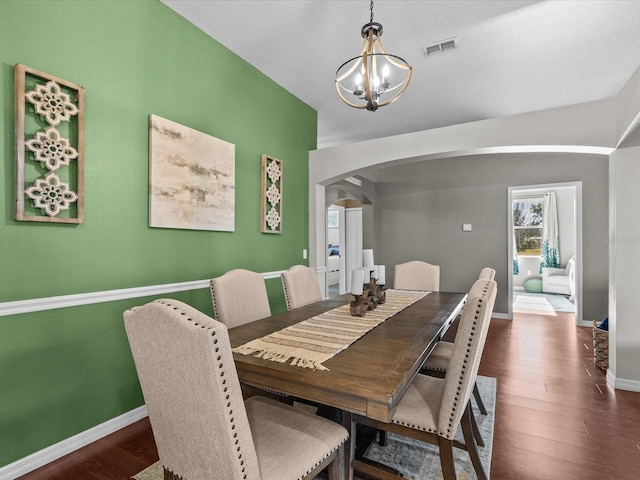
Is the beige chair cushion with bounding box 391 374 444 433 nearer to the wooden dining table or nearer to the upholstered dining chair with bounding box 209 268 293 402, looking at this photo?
the wooden dining table

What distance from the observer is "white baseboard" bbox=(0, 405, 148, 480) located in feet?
5.40

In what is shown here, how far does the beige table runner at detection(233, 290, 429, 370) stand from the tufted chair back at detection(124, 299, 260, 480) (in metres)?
0.39

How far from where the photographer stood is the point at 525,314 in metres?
5.40

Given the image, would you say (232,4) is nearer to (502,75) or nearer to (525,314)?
(502,75)

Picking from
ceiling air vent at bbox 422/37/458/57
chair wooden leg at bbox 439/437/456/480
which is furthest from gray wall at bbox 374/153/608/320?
chair wooden leg at bbox 439/437/456/480

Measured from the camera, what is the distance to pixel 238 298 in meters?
2.12

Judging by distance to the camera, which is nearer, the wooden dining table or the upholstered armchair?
the wooden dining table

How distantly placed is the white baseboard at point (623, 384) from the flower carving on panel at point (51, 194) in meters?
4.09

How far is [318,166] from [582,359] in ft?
11.4

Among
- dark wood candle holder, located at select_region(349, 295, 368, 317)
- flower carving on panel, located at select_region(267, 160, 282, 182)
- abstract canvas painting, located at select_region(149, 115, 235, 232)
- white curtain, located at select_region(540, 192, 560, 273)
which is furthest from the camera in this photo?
white curtain, located at select_region(540, 192, 560, 273)

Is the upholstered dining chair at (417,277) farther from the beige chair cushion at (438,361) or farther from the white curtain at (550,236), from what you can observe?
the white curtain at (550,236)

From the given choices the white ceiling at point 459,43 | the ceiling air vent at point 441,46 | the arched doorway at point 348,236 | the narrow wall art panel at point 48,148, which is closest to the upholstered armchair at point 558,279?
the arched doorway at point 348,236

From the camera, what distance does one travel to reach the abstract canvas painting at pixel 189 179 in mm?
2297

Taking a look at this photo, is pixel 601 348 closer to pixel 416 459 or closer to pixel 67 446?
pixel 416 459
